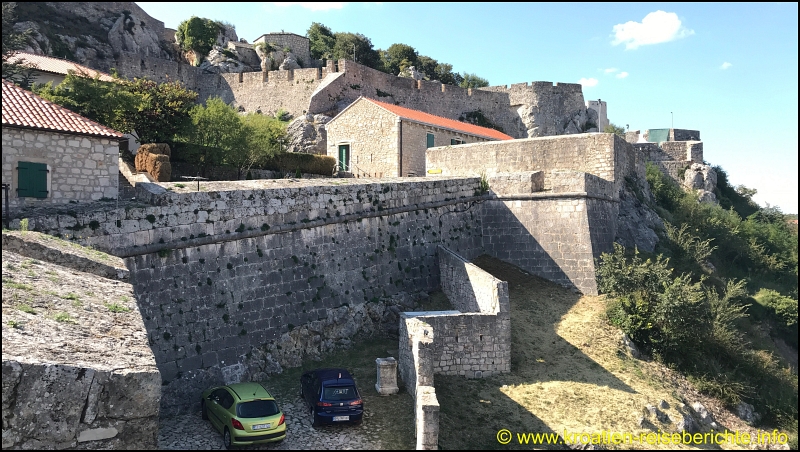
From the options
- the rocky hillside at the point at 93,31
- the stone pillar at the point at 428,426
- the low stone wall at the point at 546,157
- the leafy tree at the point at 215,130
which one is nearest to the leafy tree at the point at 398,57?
the rocky hillside at the point at 93,31

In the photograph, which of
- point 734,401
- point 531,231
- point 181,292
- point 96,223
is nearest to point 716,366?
point 734,401

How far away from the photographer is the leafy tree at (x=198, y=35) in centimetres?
4806

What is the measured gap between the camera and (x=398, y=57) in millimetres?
59156

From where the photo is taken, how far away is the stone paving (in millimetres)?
9984

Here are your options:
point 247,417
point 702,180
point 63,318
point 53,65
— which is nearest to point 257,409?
point 247,417

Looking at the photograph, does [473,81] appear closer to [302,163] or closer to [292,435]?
[302,163]

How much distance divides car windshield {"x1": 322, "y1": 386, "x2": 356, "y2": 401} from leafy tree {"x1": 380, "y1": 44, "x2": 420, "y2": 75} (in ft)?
163

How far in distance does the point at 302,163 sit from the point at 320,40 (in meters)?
32.7

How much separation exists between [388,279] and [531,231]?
5.56m

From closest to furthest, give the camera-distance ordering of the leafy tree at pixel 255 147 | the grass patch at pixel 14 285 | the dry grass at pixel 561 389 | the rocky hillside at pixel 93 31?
the grass patch at pixel 14 285
the dry grass at pixel 561 389
the leafy tree at pixel 255 147
the rocky hillside at pixel 93 31

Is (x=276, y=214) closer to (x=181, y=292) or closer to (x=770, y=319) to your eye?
(x=181, y=292)

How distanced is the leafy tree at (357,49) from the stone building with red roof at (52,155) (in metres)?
42.8

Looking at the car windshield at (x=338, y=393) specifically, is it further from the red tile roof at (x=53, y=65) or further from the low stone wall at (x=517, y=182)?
the red tile roof at (x=53, y=65)

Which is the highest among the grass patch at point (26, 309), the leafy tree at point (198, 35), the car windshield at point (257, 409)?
the leafy tree at point (198, 35)
